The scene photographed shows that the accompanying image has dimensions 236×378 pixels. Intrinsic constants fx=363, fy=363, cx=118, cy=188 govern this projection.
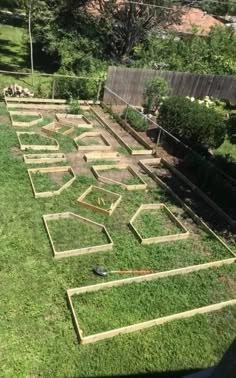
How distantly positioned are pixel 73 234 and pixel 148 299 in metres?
2.27

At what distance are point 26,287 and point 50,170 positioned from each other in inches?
174

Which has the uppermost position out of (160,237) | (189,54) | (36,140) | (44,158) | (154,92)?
(189,54)

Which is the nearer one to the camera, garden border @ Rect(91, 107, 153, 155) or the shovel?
the shovel

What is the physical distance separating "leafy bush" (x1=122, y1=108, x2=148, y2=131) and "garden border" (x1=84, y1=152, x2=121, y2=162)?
109 inches

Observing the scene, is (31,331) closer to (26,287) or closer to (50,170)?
(26,287)

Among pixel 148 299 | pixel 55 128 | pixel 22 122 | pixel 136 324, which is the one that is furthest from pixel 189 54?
pixel 136 324

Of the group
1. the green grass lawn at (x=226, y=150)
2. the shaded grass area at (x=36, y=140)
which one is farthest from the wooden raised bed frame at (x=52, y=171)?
the green grass lawn at (x=226, y=150)

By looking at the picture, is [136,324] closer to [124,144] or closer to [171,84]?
[124,144]

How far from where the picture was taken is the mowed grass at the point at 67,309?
5.22 metres

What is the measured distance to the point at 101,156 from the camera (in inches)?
445

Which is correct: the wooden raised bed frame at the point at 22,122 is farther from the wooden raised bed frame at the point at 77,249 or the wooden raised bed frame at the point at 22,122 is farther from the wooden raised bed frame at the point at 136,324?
the wooden raised bed frame at the point at 136,324

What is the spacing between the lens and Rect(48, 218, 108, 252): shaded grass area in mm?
7520

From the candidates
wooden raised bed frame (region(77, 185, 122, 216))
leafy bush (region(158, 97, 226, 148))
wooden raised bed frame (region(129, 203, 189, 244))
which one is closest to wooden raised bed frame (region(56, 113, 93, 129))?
leafy bush (region(158, 97, 226, 148))

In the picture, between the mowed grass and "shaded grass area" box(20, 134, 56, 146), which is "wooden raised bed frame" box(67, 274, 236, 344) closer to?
the mowed grass
